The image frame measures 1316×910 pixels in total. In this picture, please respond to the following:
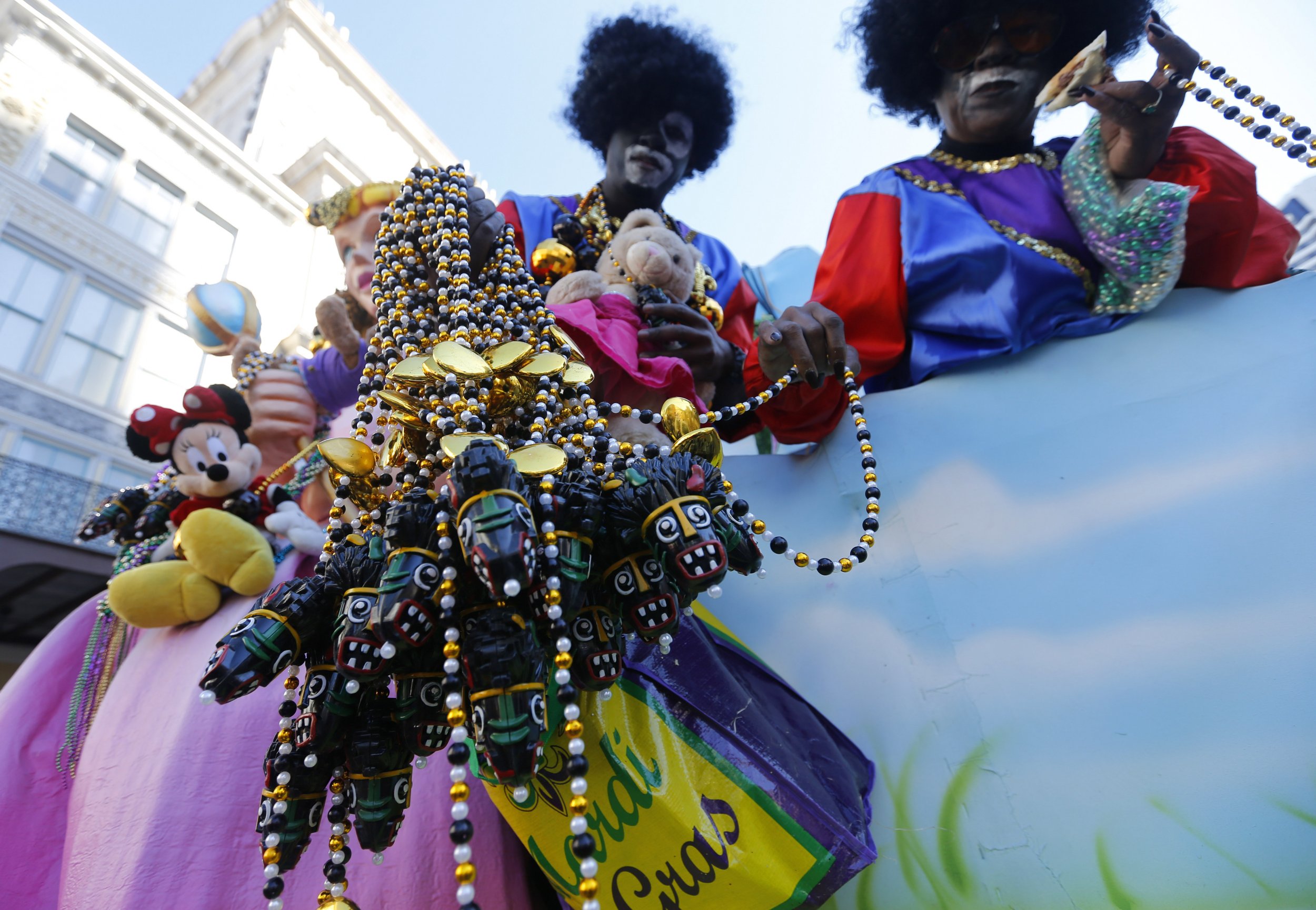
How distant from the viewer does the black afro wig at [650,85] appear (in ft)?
7.38

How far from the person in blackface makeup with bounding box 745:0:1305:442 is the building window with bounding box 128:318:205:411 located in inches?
215

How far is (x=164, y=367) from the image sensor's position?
582 cm

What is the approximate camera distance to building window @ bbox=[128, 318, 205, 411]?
568 cm

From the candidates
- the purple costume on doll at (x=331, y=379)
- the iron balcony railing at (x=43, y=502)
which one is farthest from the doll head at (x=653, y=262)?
the iron balcony railing at (x=43, y=502)

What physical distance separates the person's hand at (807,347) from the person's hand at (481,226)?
0.49 metres

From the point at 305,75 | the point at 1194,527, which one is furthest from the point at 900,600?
the point at 305,75

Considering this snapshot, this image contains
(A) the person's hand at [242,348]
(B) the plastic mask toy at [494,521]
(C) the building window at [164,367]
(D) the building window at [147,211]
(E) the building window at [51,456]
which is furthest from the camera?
(D) the building window at [147,211]

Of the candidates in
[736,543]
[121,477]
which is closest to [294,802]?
[736,543]

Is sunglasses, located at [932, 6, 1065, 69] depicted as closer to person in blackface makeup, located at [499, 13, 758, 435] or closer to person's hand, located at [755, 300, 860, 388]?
person in blackface makeup, located at [499, 13, 758, 435]

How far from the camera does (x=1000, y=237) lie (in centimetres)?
158

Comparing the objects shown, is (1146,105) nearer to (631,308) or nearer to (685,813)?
(631,308)

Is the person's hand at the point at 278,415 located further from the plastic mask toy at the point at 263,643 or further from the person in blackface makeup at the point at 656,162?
the plastic mask toy at the point at 263,643

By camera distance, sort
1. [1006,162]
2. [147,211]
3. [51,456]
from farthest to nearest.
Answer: [147,211] → [51,456] → [1006,162]

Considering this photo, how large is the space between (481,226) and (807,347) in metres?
0.59
